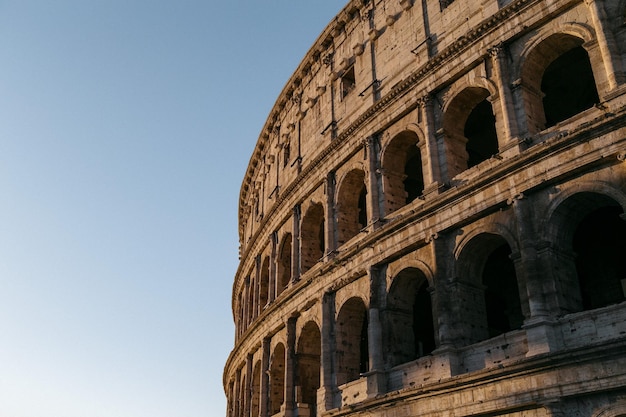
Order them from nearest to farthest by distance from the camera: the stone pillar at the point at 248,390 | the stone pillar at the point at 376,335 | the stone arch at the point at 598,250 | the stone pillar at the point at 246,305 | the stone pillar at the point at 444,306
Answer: the stone arch at the point at 598,250 < the stone pillar at the point at 444,306 < the stone pillar at the point at 376,335 < the stone pillar at the point at 248,390 < the stone pillar at the point at 246,305

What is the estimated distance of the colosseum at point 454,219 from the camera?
1270 cm

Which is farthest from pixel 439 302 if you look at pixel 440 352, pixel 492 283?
pixel 492 283

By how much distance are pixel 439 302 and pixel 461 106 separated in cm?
529

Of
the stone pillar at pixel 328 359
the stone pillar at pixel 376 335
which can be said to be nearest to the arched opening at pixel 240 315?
the stone pillar at pixel 328 359

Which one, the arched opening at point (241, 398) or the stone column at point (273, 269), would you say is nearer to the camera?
the stone column at point (273, 269)

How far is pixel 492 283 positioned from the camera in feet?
60.1

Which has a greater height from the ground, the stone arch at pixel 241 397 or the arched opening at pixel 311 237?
the arched opening at pixel 311 237

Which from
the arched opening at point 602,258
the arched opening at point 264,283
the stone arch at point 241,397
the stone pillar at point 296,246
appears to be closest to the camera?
Result: the arched opening at point 602,258

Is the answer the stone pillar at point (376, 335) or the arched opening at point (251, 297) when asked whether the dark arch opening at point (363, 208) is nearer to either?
the stone pillar at point (376, 335)

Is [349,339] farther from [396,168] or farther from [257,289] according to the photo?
[257,289]

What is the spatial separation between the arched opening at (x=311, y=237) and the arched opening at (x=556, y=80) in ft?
26.5

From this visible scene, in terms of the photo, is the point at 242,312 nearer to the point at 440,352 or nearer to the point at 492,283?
the point at 492,283

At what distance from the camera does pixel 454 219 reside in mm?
15117

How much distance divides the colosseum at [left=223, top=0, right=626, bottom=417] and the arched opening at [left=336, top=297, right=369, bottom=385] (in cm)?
4
